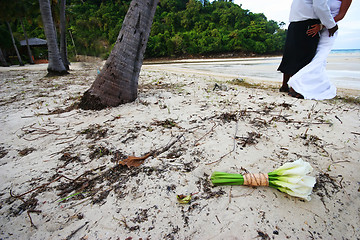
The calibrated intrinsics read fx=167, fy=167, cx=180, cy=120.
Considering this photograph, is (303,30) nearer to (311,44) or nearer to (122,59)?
(311,44)

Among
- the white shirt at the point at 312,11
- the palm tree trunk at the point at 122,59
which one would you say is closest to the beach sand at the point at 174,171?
the palm tree trunk at the point at 122,59

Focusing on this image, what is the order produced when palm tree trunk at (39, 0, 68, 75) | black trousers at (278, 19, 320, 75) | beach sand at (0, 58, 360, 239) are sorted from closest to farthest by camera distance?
1. beach sand at (0, 58, 360, 239)
2. black trousers at (278, 19, 320, 75)
3. palm tree trunk at (39, 0, 68, 75)

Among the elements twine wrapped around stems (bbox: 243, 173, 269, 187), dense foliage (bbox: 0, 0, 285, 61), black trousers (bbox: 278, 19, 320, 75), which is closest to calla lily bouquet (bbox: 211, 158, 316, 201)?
twine wrapped around stems (bbox: 243, 173, 269, 187)

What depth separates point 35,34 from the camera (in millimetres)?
39719

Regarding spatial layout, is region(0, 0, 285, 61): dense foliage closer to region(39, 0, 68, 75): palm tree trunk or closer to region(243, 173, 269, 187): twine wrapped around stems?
region(39, 0, 68, 75): palm tree trunk

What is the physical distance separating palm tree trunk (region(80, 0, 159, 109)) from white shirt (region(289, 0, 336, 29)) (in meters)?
2.59

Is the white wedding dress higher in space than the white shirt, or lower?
lower

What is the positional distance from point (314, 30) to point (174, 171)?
363 centimetres

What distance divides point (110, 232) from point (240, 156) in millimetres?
1228

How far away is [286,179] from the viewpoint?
1199 mm

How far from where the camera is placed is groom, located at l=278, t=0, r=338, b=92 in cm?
282

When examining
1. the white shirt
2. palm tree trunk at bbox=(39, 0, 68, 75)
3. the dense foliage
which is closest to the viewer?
the white shirt

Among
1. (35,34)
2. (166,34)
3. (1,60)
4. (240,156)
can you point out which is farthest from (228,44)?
(35,34)

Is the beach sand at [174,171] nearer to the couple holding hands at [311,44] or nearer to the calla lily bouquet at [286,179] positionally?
the calla lily bouquet at [286,179]
